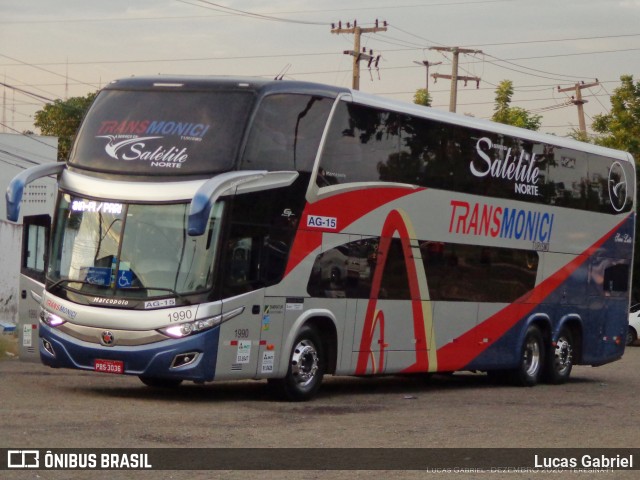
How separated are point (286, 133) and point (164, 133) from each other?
5.03ft

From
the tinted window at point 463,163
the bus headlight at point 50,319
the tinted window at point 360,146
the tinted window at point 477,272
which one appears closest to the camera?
the bus headlight at point 50,319

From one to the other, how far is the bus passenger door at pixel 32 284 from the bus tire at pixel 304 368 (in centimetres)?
312

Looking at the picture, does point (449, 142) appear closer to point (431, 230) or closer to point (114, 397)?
point (431, 230)

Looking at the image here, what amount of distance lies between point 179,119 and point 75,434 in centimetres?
522

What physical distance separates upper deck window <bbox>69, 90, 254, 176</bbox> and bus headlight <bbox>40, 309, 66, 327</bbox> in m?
1.85

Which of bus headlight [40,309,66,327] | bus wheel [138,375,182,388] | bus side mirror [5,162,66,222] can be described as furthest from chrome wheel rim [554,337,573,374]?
bus side mirror [5,162,66,222]

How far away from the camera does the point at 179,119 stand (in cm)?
1559

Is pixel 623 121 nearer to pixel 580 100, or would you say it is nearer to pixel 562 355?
pixel 580 100

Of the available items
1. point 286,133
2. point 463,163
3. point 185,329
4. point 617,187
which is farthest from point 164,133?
point 617,187

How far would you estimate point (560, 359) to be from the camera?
22.8 m

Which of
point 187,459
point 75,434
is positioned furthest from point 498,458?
point 75,434

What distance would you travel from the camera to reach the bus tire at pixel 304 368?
16.2 meters

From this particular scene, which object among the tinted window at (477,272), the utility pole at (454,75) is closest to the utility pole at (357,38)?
A: the utility pole at (454,75)

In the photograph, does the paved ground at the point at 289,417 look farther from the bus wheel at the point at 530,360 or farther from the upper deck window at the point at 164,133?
the upper deck window at the point at 164,133
